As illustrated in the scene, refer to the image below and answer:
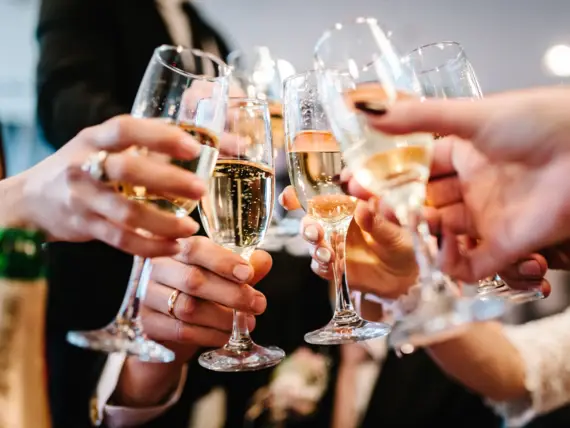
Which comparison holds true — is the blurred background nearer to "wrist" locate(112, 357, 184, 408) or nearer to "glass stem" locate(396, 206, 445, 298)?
"wrist" locate(112, 357, 184, 408)

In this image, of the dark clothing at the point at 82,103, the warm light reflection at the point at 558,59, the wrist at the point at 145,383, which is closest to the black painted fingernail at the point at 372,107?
the wrist at the point at 145,383

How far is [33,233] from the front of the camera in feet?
1.52

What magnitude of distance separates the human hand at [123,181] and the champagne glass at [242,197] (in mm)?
142

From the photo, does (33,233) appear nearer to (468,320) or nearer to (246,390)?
(468,320)

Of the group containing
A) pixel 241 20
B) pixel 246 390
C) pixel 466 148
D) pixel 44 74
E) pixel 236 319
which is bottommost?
pixel 246 390

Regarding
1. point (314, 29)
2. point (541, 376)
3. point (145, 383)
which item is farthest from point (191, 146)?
point (314, 29)

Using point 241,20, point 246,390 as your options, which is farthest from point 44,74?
point 241,20

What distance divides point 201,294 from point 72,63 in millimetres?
849

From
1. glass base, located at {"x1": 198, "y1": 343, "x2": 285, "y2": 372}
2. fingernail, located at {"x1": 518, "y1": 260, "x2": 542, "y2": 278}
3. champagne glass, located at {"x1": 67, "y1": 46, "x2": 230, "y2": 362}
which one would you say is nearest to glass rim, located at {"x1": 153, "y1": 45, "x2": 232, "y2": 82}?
champagne glass, located at {"x1": 67, "y1": 46, "x2": 230, "y2": 362}

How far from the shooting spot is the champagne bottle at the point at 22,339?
388 millimetres

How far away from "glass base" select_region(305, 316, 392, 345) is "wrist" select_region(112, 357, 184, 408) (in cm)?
33

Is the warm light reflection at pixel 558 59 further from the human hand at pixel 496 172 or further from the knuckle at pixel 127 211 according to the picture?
the knuckle at pixel 127 211

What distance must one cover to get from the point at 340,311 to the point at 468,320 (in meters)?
0.31

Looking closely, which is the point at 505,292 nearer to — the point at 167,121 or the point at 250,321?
the point at 250,321
